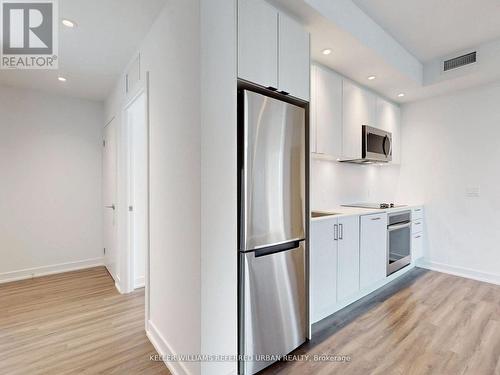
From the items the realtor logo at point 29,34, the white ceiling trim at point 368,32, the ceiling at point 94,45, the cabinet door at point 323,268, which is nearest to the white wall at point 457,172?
the white ceiling trim at point 368,32

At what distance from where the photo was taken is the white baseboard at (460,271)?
3301 mm

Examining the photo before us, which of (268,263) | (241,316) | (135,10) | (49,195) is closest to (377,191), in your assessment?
(268,263)

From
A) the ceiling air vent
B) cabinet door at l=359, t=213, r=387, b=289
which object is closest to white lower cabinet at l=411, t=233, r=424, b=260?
cabinet door at l=359, t=213, r=387, b=289

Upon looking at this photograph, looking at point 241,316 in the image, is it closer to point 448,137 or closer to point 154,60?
point 154,60

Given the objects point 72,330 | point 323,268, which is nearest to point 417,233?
point 323,268

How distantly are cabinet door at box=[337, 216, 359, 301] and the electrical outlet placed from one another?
2123 mm

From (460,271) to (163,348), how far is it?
3.92m

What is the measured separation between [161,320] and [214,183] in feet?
4.05

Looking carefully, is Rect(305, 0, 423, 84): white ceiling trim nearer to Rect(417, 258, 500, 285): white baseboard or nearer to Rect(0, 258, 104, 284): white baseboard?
Rect(417, 258, 500, 285): white baseboard

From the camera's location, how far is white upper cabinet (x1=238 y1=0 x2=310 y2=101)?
163cm

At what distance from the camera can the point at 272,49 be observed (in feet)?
5.90

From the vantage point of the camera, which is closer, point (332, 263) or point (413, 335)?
point (413, 335)

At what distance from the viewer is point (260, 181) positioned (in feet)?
5.60

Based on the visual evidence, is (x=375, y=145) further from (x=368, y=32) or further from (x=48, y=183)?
(x=48, y=183)
